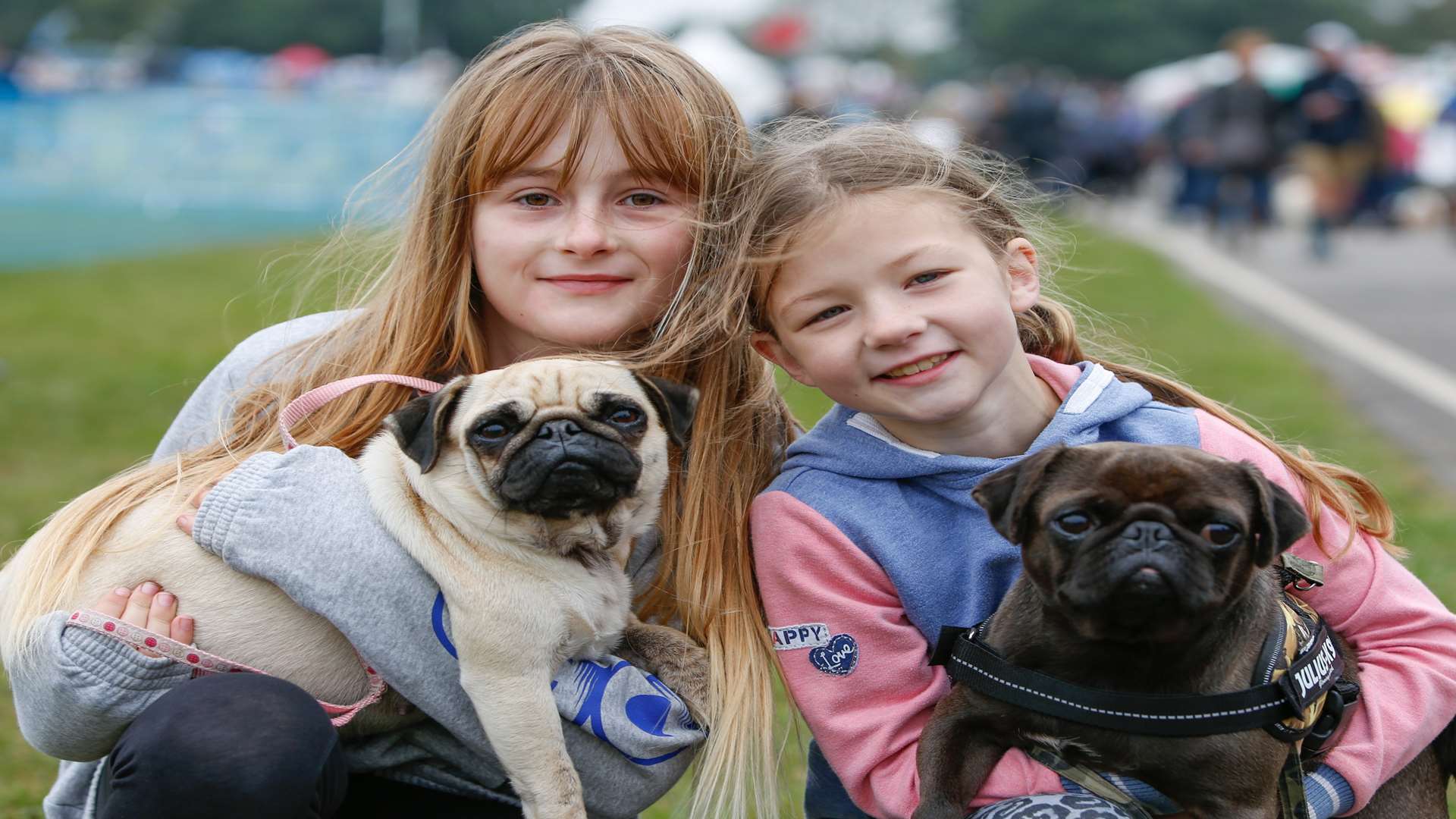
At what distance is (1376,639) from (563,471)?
1.87 meters

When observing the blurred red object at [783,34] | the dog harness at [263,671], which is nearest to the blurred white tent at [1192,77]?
the blurred red object at [783,34]

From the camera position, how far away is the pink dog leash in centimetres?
305

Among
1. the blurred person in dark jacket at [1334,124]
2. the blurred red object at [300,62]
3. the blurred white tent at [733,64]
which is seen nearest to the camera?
the blurred person in dark jacket at [1334,124]

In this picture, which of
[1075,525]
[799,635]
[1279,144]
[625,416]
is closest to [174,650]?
[625,416]

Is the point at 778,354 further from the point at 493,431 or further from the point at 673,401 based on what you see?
the point at 493,431

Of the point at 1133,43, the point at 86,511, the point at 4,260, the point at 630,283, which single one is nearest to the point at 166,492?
the point at 86,511

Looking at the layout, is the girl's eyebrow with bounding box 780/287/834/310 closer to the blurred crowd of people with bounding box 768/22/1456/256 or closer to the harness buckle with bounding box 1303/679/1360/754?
the harness buckle with bounding box 1303/679/1360/754

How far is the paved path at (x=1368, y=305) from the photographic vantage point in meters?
10.1

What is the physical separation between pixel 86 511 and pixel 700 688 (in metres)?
1.54

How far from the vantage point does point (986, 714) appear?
2.91 meters

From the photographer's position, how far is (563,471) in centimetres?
313

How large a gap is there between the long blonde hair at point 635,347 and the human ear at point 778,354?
7 cm

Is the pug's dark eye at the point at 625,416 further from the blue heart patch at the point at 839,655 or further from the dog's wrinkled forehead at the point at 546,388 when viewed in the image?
the blue heart patch at the point at 839,655

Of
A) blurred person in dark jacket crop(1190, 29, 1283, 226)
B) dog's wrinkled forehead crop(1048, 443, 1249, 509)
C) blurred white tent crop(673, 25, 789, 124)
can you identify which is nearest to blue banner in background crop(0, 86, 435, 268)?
blurred white tent crop(673, 25, 789, 124)
